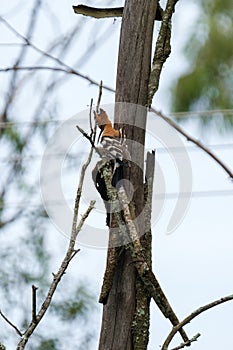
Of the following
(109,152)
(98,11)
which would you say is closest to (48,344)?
(98,11)

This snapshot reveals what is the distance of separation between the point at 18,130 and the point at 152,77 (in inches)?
106

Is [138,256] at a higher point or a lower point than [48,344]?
lower

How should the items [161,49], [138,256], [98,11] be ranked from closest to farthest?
[138,256]
[161,49]
[98,11]

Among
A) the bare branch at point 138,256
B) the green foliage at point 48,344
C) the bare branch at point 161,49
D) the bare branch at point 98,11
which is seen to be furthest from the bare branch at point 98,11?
the green foliage at point 48,344

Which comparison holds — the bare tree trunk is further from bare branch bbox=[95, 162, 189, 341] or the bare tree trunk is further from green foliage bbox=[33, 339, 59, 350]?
green foliage bbox=[33, 339, 59, 350]

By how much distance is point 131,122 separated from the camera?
140 centimetres

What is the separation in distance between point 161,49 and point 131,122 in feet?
0.53

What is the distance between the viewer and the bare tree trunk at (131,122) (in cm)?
133

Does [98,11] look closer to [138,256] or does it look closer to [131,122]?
[131,122]

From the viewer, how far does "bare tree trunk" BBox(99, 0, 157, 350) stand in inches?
52.2

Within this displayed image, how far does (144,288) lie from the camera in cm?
133

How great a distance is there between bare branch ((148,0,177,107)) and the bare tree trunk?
0.03 feet

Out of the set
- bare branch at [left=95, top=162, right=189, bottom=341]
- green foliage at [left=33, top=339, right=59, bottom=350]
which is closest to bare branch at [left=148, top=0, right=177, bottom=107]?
bare branch at [left=95, top=162, right=189, bottom=341]

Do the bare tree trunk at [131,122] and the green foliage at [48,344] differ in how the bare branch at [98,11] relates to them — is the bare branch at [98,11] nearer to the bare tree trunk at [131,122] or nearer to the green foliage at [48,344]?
the bare tree trunk at [131,122]
